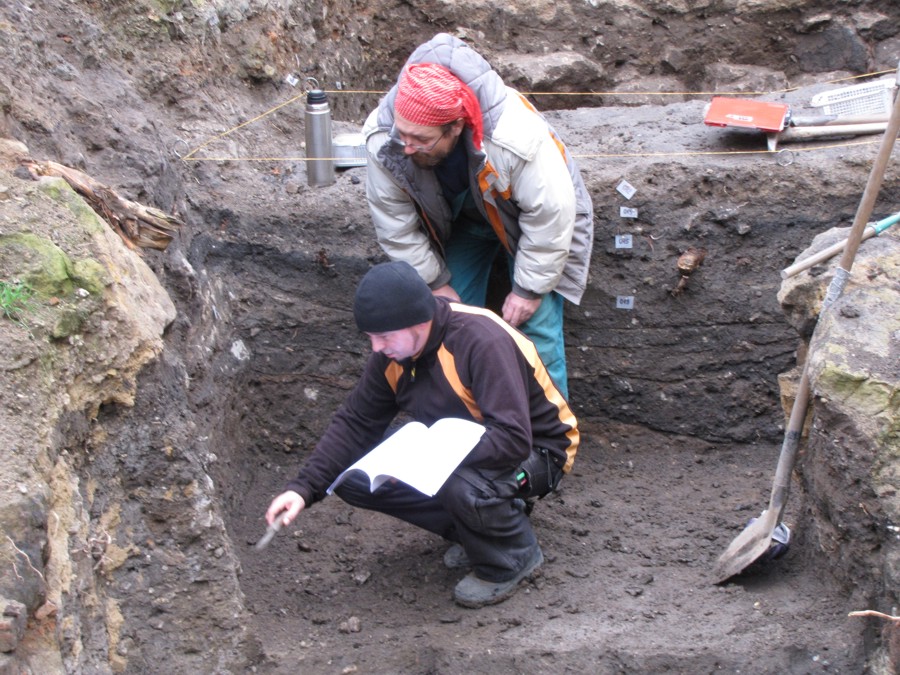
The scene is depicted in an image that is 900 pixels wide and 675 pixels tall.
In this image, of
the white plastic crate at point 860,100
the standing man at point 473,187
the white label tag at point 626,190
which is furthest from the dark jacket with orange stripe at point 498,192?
the white plastic crate at point 860,100

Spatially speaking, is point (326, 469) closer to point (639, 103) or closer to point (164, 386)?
point (164, 386)

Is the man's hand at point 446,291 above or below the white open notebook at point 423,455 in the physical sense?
above

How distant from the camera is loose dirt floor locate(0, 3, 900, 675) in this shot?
3.93 metres

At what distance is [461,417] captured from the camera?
140 inches

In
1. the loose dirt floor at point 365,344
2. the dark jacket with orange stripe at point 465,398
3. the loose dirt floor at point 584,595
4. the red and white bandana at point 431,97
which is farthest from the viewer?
the loose dirt floor at point 365,344

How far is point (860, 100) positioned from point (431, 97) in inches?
102

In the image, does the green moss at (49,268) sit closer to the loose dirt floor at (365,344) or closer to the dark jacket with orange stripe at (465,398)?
the loose dirt floor at (365,344)

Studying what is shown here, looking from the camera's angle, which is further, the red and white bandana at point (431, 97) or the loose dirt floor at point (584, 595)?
the red and white bandana at point (431, 97)

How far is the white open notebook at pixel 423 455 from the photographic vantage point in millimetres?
3246

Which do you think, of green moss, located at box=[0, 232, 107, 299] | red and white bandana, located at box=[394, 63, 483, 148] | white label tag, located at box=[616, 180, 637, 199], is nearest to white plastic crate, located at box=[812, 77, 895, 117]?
white label tag, located at box=[616, 180, 637, 199]

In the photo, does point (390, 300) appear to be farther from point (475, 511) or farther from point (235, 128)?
point (235, 128)

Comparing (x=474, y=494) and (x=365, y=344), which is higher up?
(x=474, y=494)

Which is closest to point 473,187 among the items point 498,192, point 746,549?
point 498,192

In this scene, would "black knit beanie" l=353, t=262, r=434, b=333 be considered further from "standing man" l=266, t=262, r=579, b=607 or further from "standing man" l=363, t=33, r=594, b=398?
"standing man" l=363, t=33, r=594, b=398
